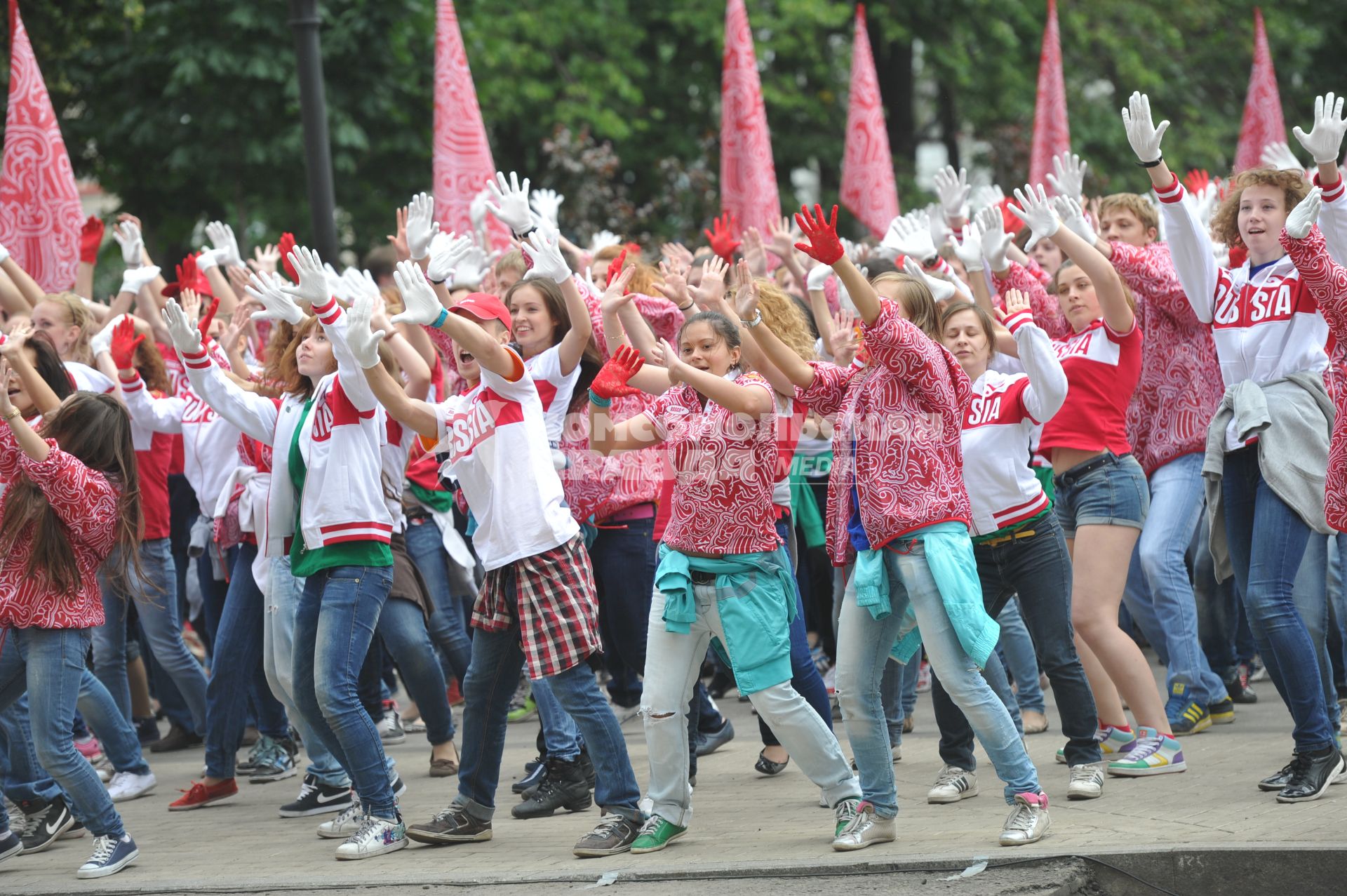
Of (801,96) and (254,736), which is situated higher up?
(801,96)

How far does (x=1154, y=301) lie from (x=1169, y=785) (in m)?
2.04

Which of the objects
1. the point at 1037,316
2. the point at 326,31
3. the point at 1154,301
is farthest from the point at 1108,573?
the point at 326,31

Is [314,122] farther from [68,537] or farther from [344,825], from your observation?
[344,825]

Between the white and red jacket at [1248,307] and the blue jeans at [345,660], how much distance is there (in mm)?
3092

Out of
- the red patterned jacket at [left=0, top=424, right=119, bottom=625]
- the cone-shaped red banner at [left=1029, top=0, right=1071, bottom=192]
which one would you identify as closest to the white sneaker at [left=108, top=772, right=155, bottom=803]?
the red patterned jacket at [left=0, top=424, right=119, bottom=625]

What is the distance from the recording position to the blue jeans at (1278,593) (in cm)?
524

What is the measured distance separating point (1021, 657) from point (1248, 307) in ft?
6.22

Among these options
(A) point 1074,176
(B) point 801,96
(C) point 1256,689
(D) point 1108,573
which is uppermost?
(B) point 801,96

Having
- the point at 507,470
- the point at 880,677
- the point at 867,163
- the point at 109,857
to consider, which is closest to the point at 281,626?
the point at 109,857

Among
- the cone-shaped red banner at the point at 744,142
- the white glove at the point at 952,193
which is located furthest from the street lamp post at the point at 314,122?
the white glove at the point at 952,193

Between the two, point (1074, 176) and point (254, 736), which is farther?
point (254, 736)

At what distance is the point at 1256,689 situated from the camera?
768cm

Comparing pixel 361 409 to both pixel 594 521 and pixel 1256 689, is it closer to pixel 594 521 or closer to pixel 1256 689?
pixel 594 521

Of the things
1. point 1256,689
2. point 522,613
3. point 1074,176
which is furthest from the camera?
point 1256,689
